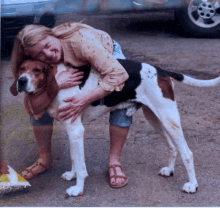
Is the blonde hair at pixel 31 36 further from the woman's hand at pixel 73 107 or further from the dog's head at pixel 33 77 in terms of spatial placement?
the woman's hand at pixel 73 107

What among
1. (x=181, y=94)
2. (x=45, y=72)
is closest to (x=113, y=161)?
(x=45, y=72)

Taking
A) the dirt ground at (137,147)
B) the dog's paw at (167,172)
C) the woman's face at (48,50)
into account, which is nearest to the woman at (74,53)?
the woman's face at (48,50)

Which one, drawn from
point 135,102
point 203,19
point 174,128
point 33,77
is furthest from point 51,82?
point 203,19

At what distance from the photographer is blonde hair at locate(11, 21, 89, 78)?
187 cm

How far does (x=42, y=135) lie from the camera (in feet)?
7.87

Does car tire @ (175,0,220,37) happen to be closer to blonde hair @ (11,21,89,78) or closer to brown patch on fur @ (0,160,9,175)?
blonde hair @ (11,21,89,78)

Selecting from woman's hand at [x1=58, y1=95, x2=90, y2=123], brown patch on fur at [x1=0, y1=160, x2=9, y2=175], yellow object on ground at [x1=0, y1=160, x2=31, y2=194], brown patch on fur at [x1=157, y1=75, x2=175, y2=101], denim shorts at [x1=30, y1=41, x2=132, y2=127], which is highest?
brown patch on fur at [x1=157, y1=75, x2=175, y2=101]

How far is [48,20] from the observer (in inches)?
78.8

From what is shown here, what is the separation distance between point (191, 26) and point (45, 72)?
2.36 meters

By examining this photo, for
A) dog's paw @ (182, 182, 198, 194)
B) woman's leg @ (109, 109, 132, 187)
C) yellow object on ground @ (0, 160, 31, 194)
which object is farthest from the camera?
woman's leg @ (109, 109, 132, 187)

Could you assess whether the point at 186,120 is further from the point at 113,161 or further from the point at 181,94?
the point at 113,161

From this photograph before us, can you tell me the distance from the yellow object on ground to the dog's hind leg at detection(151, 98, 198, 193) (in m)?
0.89

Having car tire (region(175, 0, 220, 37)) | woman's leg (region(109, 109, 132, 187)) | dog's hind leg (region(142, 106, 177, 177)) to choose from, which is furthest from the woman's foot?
car tire (region(175, 0, 220, 37))

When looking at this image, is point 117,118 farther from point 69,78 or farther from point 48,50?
point 48,50
